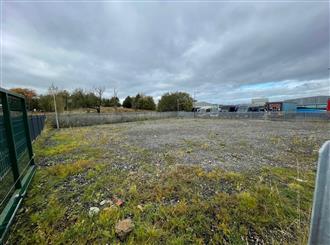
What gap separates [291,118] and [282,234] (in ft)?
77.4

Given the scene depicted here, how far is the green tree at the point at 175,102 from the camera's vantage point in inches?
1774

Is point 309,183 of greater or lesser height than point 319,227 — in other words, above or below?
below

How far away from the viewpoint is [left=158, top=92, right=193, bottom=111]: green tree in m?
45.1

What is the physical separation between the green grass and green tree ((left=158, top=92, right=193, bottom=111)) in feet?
135

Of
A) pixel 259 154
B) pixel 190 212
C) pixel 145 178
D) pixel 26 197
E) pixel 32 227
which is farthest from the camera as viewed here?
pixel 259 154

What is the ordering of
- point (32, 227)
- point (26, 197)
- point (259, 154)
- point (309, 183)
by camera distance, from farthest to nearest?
point (259, 154) < point (309, 183) < point (26, 197) < point (32, 227)

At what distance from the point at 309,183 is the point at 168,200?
2.73m

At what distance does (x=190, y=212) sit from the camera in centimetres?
228

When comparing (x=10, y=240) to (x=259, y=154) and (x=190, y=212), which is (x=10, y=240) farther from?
(x=259, y=154)

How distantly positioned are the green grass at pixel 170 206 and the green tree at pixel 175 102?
4118cm

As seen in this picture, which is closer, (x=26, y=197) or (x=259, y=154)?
(x=26, y=197)

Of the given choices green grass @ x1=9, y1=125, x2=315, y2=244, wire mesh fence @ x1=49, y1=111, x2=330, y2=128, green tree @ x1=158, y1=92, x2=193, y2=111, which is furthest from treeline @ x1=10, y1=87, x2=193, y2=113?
green grass @ x1=9, y1=125, x2=315, y2=244

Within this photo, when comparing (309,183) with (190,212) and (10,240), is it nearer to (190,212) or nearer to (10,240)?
(190,212)

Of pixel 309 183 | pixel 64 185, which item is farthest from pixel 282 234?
pixel 64 185
